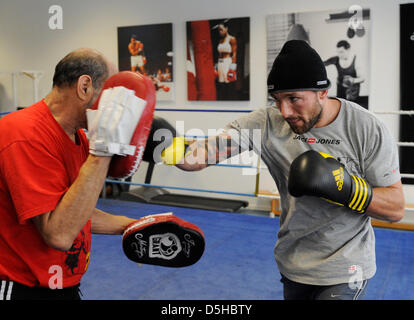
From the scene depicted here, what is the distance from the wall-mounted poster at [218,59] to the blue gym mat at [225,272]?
163cm

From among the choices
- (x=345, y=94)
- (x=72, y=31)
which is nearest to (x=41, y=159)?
(x=345, y=94)

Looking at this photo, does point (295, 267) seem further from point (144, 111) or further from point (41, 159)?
point (41, 159)

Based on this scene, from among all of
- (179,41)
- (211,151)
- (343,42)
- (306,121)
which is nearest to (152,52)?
(179,41)

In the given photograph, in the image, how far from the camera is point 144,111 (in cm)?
104

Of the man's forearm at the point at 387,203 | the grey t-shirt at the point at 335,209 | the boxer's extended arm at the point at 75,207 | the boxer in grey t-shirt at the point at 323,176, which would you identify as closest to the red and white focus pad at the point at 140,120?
the boxer's extended arm at the point at 75,207

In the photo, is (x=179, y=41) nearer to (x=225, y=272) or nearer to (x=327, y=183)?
(x=225, y=272)

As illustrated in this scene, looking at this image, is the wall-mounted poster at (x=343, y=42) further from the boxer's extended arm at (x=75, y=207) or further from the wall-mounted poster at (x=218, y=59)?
the boxer's extended arm at (x=75, y=207)

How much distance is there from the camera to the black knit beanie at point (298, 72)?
129cm

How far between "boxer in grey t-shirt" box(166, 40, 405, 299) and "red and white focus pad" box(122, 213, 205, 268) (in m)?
0.25

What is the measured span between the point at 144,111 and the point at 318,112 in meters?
0.60

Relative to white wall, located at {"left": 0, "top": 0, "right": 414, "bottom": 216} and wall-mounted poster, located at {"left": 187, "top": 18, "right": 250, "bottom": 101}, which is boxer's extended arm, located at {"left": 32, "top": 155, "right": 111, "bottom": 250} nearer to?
white wall, located at {"left": 0, "top": 0, "right": 414, "bottom": 216}

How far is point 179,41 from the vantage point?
4.87 m

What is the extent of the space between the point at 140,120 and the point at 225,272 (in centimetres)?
195

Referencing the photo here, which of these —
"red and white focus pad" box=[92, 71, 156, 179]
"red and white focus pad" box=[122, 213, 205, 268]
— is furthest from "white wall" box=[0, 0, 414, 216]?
"red and white focus pad" box=[92, 71, 156, 179]
